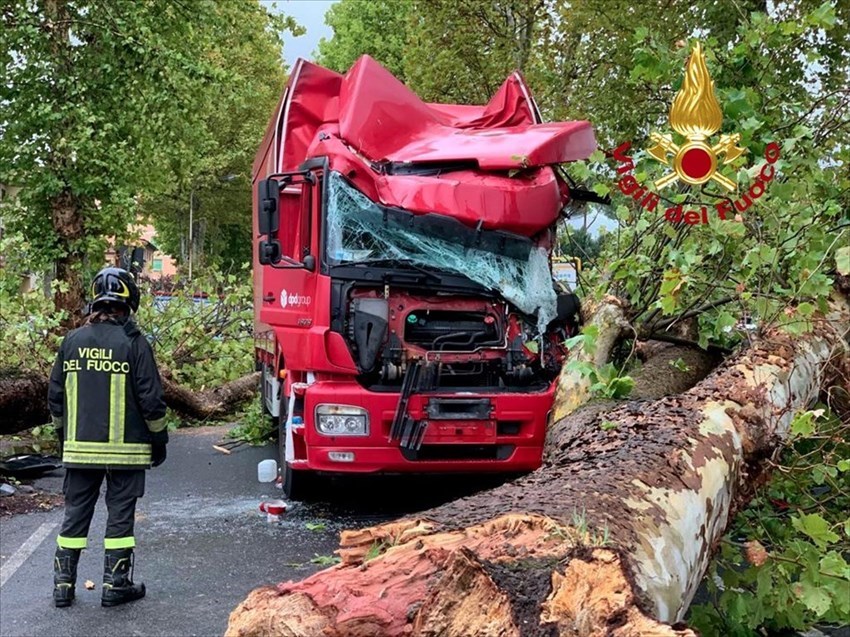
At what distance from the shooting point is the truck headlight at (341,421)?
214 inches

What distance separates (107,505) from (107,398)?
0.56 meters

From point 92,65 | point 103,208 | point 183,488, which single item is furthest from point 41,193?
point 183,488

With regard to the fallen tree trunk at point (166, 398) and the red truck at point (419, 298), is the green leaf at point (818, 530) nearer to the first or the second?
the red truck at point (419, 298)

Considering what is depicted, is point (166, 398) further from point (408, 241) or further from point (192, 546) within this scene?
point (408, 241)

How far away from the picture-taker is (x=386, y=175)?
5.80m

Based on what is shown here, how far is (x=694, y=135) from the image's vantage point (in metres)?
5.18

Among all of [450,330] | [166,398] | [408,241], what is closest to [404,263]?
[408,241]

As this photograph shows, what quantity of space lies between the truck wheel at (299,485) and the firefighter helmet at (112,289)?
7.15 ft

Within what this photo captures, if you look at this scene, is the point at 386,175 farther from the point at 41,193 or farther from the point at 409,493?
the point at 41,193

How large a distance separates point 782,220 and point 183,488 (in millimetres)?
5134

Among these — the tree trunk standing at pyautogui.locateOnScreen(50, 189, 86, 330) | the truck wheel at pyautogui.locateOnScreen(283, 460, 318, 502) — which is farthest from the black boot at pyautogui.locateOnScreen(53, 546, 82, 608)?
the tree trunk standing at pyautogui.locateOnScreen(50, 189, 86, 330)

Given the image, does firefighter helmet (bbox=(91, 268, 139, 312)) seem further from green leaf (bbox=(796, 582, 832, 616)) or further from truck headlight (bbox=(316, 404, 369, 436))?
green leaf (bbox=(796, 582, 832, 616))

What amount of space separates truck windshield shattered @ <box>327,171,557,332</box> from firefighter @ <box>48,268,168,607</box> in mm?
1542

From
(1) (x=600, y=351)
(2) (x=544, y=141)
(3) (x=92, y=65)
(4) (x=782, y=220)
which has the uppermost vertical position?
(3) (x=92, y=65)
